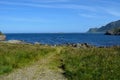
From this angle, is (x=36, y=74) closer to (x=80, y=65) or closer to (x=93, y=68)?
(x=80, y=65)

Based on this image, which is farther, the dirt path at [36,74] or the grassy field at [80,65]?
the dirt path at [36,74]

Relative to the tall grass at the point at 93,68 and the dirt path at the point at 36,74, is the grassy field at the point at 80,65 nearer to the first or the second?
the tall grass at the point at 93,68

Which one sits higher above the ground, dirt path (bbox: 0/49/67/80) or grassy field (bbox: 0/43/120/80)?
grassy field (bbox: 0/43/120/80)

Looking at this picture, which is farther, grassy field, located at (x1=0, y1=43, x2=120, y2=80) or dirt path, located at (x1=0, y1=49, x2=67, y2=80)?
dirt path, located at (x1=0, y1=49, x2=67, y2=80)

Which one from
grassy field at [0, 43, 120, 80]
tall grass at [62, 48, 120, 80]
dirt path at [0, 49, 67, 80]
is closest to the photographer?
tall grass at [62, 48, 120, 80]

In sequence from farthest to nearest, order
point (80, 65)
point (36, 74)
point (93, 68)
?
point (80, 65) → point (93, 68) → point (36, 74)

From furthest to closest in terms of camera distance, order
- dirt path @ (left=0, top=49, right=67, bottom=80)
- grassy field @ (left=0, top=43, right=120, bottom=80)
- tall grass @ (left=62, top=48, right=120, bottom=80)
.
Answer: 1. dirt path @ (left=0, top=49, right=67, bottom=80)
2. grassy field @ (left=0, top=43, right=120, bottom=80)
3. tall grass @ (left=62, top=48, right=120, bottom=80)

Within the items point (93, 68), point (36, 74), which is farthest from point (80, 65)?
point (36, 74)

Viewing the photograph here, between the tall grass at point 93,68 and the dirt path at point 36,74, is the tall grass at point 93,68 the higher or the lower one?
the higher one

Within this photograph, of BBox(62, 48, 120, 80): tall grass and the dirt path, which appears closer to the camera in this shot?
BBox(62, 48, 120, 80): tall grass

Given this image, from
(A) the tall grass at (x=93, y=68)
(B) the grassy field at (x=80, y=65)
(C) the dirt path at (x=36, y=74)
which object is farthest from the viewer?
(C) the dirt path at (x=36, y=74)

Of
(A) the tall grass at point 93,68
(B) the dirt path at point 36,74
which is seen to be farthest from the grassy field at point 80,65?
(B) the dirt path at point 36,74

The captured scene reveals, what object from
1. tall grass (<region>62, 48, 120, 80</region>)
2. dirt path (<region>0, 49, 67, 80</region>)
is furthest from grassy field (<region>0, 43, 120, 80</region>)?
dirt path (<region>0, 49, 67, 80</region>)

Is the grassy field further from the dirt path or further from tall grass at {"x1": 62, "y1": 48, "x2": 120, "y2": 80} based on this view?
the dirt path
